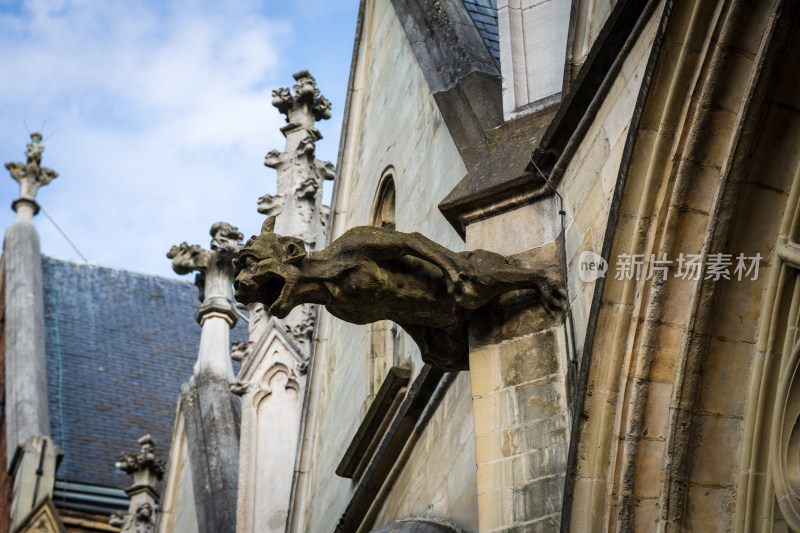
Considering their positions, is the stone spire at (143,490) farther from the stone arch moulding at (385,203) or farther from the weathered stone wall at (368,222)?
the stone arch moulding at (385,203)

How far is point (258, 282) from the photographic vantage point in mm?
5781

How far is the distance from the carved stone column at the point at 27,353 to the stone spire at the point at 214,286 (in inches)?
282

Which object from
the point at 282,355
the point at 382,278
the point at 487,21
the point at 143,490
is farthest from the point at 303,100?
the point at 382,278

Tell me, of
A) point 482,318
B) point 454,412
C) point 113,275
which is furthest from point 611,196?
point 113,275

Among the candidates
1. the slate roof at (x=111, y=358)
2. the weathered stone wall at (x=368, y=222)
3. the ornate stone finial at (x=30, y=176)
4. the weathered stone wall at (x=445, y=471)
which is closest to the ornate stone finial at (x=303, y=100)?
the weathered stone wall at (x=368, y=222)

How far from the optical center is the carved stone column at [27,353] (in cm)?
2062

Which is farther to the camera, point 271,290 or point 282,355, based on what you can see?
point 282,355

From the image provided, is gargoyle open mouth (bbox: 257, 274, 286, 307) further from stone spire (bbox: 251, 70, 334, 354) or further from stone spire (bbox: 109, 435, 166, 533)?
stone spire (bbox: 109, 435, 166, 533)

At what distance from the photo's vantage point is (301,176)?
12781 millimetres

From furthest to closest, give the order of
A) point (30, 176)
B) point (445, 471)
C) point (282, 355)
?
point (30, 176)
point (282, 355)
point (445, 471)

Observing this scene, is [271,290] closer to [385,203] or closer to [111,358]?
[385,203]

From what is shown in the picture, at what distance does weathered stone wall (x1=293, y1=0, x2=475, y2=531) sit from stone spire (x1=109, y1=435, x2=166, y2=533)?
5.06 m

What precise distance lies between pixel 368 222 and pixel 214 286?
3.63m

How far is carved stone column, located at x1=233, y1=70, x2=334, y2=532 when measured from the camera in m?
11.7
